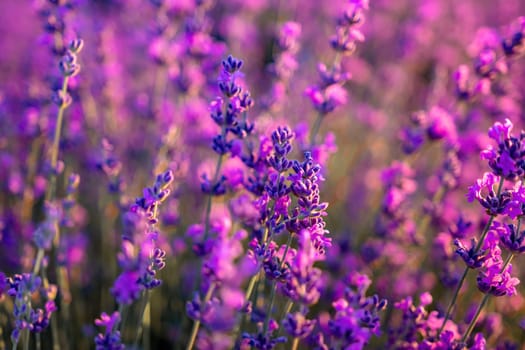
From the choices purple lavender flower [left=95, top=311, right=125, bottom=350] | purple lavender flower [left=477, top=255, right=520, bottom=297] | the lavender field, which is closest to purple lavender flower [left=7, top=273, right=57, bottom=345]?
the lavender field

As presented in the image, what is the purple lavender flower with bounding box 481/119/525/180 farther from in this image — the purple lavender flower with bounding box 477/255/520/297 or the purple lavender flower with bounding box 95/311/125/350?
the purple lavender flower with bounding box 95/311/125/350

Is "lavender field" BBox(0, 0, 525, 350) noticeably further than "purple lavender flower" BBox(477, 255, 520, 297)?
No

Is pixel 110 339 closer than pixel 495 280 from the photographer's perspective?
Yes

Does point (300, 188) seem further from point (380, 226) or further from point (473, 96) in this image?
point (473, 96)

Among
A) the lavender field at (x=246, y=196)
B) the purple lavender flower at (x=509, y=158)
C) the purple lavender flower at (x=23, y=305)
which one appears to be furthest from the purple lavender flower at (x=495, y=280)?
the purple lavender flower at (x=23, y=305)

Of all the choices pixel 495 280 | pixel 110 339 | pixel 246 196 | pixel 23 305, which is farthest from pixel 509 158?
pixel 23 305

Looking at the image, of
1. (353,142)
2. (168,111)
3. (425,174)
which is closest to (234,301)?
(168,111)

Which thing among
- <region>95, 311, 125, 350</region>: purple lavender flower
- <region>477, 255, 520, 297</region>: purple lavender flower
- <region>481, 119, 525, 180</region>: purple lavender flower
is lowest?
<region>95, 311, 125, 350</region>: purple lavender flower

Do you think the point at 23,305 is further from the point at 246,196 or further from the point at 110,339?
the point at 246,196
